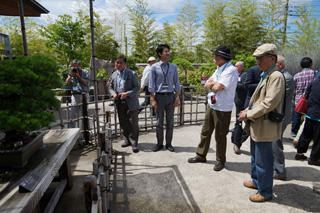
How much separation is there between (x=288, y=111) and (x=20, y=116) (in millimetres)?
3177

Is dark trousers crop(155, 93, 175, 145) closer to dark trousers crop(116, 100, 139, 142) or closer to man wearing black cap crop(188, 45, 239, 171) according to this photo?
dark trousers crop(116, 100, 139, 142)

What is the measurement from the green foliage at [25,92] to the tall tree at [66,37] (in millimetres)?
14232

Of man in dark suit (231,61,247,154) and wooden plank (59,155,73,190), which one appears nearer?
wooden plank (59,155,73,190)

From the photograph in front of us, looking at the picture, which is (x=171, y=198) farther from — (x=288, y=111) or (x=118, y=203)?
(x=288, y=111)

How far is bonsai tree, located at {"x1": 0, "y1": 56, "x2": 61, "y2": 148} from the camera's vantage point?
154 cm

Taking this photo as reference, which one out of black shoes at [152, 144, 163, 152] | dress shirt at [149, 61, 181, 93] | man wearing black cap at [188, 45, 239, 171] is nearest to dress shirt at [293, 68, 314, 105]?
man wearing black cap at [188, 45, 239, 171]

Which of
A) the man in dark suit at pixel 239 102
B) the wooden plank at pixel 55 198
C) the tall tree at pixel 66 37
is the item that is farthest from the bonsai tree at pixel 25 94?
the tall tree at pixel 66 37

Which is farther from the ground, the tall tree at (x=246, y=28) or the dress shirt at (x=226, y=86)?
the tall tree at (x=246, y=28)

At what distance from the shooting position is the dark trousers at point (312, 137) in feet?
10.6

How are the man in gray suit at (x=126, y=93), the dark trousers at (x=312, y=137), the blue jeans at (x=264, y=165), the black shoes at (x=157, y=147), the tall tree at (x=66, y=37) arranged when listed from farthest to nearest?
1. the tall tree at (x=66, y=37)
2. the black shoes at (x=157, y=147)
3. the man in gray suit at (x=126, y=93)
4. the dark trousers at (x=312, y=137)
5. the blue jeans at (x=264, y=165)

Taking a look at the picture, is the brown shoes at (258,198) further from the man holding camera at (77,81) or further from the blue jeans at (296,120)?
the man holding camera at (77,81)

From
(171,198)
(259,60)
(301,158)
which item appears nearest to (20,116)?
(171,198)

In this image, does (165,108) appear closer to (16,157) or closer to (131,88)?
(131,88)

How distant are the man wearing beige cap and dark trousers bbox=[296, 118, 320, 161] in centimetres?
145
